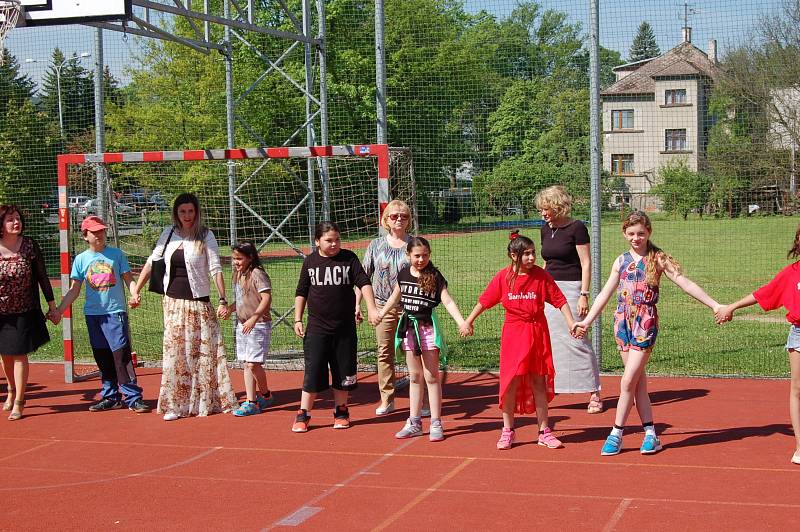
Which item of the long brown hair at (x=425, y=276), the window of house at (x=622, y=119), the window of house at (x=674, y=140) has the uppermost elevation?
the window of house at (x=622, y=119)

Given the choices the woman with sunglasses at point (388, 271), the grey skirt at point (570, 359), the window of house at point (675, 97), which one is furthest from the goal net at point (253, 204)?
the window of house at point (675, 97)

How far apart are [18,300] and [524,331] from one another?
4660 millimetres

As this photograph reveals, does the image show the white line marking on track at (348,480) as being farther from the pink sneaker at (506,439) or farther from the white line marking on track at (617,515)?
the white line marking on track at (617,515)

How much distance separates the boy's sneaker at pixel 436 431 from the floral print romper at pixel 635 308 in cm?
158

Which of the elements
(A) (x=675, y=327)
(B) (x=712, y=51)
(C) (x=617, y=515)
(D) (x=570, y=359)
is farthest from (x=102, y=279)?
(A) (x=675, y=327)

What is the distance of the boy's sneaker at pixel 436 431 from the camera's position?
295 inches

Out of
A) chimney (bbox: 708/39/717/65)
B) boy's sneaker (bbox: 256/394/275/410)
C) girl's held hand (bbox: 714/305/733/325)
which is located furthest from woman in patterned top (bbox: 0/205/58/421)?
chimney (bbox: 708/39/717/65)

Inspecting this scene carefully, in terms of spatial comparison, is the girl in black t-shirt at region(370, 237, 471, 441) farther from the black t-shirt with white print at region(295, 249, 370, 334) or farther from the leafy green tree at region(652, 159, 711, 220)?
the leafy green tree at region(652, 159, 711, 220)

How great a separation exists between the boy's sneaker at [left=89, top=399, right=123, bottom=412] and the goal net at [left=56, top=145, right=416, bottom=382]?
149 cm

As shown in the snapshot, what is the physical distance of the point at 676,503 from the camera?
573 cm

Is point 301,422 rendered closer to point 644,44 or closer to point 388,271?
point 388,271

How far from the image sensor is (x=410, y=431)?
7.66 meters

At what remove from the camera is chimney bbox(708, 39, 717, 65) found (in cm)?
993

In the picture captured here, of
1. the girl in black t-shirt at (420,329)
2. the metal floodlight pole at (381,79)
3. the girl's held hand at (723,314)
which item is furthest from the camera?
the metal floodlight pole at (381,79)
